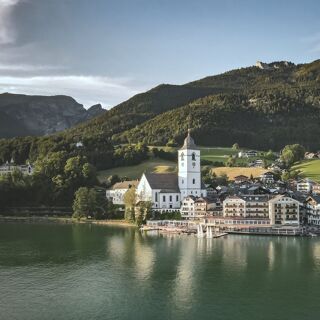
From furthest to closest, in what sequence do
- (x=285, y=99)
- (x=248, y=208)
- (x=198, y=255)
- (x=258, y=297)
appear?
1. (x=285, y=99)
2. (x=248, y=208)
3. (x=198, y=255)
4. (x=258, y=297)

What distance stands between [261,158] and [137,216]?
51.4m

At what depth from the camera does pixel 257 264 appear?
3859cm

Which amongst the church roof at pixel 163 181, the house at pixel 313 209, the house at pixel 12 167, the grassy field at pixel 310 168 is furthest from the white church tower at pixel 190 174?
the house at pixel 12 167

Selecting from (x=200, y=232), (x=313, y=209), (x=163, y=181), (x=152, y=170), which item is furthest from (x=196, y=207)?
(x=152, y=170)

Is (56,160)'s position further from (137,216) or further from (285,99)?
(285,99)

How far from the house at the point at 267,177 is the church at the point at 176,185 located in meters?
18.1

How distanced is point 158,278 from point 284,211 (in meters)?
28.1

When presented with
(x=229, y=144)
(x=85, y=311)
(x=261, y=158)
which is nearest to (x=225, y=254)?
(x=85, y=311)

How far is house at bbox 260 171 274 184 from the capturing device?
86.2m

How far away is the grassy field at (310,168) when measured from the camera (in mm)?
90125

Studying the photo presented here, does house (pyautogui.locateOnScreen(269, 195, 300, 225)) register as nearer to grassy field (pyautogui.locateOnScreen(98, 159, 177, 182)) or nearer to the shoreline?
the shoreline

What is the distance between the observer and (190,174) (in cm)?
7100

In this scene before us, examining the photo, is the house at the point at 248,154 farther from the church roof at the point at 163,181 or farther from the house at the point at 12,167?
the church roof at the point at 163,181

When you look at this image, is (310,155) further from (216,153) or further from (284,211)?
(284,211)
